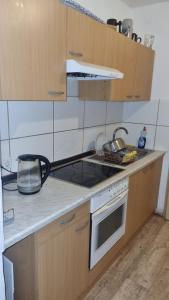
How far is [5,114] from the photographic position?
143 cm

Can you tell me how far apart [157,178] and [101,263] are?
1.29 meters

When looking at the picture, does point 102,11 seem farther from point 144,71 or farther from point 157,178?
point 157,178

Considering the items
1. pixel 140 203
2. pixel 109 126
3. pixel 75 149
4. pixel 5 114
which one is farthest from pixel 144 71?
pixel 5 114

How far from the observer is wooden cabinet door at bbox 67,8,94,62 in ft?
4.46

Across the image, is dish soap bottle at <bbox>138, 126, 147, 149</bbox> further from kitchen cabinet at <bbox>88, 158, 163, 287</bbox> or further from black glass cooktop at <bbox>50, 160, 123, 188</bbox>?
black glass cooktop at <bbox>50, 160, 123, 188</bbox>

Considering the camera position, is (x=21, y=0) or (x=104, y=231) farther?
(x=104, y=231)

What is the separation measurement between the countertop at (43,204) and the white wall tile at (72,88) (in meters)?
0.77

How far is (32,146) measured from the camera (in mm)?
1680

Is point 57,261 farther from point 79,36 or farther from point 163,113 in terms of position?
point 163,113

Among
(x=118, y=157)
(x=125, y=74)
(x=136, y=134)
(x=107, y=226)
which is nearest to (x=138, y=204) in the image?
(x=118, y=157)

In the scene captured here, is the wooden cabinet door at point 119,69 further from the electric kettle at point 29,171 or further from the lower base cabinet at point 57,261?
the lower base cabinet at point 57,261

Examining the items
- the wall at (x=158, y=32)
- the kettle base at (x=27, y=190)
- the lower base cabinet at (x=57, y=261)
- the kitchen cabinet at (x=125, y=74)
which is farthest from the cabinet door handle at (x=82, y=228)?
the wall at (x=158, y=32)

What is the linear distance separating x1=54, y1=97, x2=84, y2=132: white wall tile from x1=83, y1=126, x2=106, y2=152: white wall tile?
142mm

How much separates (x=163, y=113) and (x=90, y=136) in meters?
0.94
